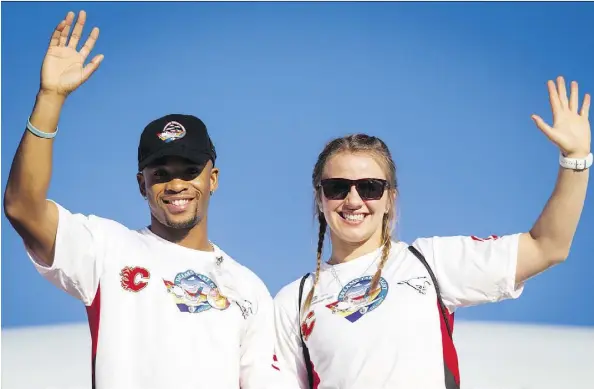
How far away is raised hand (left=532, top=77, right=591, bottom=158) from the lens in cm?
438

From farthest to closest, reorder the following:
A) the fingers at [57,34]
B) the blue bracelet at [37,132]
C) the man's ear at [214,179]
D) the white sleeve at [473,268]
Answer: the man's ear at [214,179]
the white sleeve at [473,268]
the fingers at [57,34]
the blue bracelet at [37,132]

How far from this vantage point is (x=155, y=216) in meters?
5.19

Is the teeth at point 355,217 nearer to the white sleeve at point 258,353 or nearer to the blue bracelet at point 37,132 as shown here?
the white sleeve at point 258,353

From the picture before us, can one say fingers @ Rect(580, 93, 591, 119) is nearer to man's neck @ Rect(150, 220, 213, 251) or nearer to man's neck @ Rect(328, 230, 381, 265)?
man's neck @ Rect(328, 230, 381, 265)

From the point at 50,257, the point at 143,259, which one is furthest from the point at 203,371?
the point at 50,257

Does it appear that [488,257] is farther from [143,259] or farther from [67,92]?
[67,92]

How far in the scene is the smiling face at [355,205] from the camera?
5.16 meters

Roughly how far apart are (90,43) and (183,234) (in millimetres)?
1364

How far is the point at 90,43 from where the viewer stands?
4.64 metres

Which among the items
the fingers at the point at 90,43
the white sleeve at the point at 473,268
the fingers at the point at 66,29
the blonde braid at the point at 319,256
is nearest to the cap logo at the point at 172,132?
the fingers at the point at 90,43

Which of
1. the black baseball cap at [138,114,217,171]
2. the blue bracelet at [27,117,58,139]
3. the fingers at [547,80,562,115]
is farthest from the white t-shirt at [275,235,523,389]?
the blue bracelet at [27,117,58,139]

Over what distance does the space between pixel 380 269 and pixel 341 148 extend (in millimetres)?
877

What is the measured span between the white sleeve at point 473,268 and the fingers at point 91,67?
226 centimetres

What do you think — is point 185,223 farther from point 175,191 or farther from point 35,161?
point 35,161
